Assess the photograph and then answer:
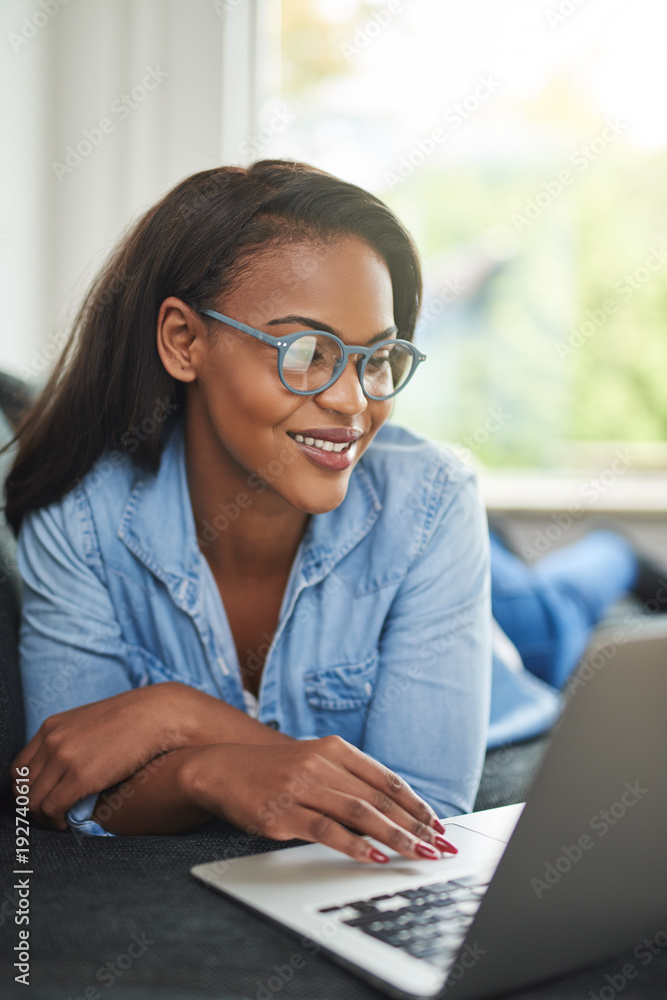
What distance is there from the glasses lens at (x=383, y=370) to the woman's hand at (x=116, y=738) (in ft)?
1.45

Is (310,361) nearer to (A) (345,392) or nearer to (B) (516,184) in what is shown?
(A) (345,392)

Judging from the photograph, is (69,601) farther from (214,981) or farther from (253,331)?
(214,981)

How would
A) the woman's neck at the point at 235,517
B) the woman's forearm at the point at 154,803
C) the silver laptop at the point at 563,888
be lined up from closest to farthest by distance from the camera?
the silver laptop at the point at 563,888
the woman's forearm at the point at 154,803
the woman's neck at the point at 235,517

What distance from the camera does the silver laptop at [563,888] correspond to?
518 millimetres

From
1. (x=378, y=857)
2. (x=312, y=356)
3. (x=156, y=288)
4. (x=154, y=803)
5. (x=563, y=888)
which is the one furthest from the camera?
(x=156, y=288)

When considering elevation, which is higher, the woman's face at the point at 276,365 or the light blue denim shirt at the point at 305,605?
the woman's face at the point at 276,365

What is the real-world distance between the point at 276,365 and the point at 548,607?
56.2 inches

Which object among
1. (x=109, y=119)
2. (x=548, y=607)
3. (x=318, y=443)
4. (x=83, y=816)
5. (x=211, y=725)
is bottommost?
(x=548, y=607)

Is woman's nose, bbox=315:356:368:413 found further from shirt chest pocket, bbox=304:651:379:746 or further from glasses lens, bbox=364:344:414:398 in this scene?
shirt chest pocket, bbox=304:651:379:746

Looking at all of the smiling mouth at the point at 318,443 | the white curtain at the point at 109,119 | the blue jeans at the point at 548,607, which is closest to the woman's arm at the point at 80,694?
the smiling mouth at the point at 318,443

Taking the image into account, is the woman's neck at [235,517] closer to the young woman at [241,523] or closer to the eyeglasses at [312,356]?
the young woman at [241,523]

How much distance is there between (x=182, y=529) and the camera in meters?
1.29

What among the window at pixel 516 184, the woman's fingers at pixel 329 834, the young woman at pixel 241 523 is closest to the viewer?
the woman's fingers at pixel 329 834

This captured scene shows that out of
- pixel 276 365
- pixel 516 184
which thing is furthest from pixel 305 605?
pixel 516 184
